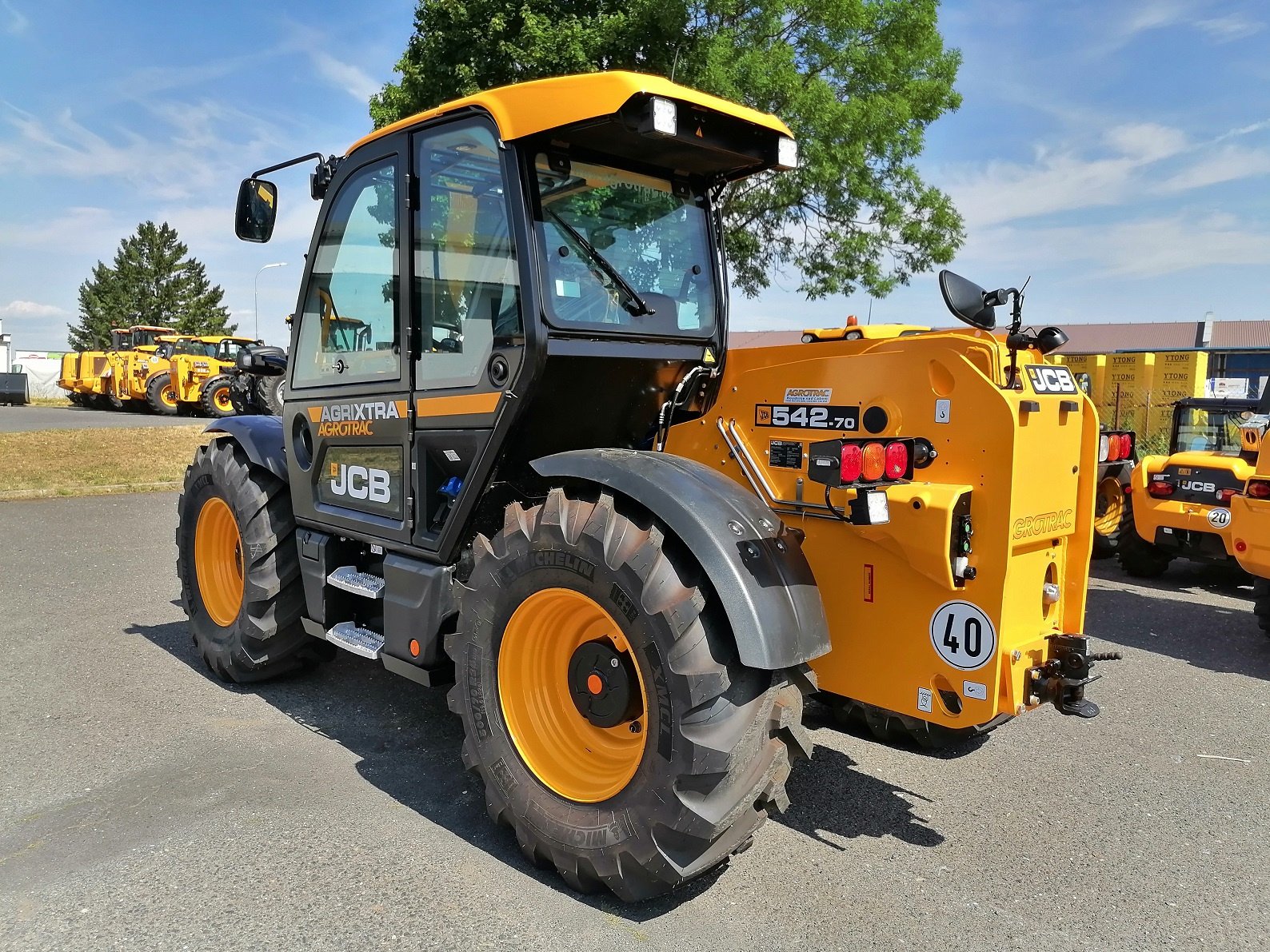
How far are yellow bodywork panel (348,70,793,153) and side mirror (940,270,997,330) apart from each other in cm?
96

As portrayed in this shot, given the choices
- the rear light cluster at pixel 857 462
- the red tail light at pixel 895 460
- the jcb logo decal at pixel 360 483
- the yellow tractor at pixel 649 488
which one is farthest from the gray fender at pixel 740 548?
the jcb logo decal at pixel 360 483

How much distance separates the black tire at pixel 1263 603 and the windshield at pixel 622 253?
4.91 metres

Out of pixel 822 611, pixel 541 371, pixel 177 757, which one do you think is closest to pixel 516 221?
pixel 541 371

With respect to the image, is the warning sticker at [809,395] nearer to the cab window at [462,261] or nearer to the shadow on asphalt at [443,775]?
the cab window at [462,261]

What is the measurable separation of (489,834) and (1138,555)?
25.0ft

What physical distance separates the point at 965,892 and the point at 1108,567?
7.45 meters

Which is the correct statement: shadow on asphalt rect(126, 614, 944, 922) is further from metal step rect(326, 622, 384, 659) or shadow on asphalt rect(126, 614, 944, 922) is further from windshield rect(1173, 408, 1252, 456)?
windshield rect(1173, 408, 1252, 456)

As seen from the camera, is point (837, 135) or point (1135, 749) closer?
point (1135, 749)

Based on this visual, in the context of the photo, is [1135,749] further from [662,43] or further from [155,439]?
[155,439]

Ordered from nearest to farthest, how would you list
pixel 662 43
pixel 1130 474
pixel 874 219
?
pixel 1130 474
pixel 662 43
pixel 874 219

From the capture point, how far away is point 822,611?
2908mm

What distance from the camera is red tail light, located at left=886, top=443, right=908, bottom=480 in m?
2.96

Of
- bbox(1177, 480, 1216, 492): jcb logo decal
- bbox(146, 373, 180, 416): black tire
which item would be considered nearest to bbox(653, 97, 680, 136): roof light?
bbox(1177, 480, 1216, 492): jcb logo decal

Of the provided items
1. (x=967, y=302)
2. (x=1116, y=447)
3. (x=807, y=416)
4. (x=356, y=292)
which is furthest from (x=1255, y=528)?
(x=356, y=292)
